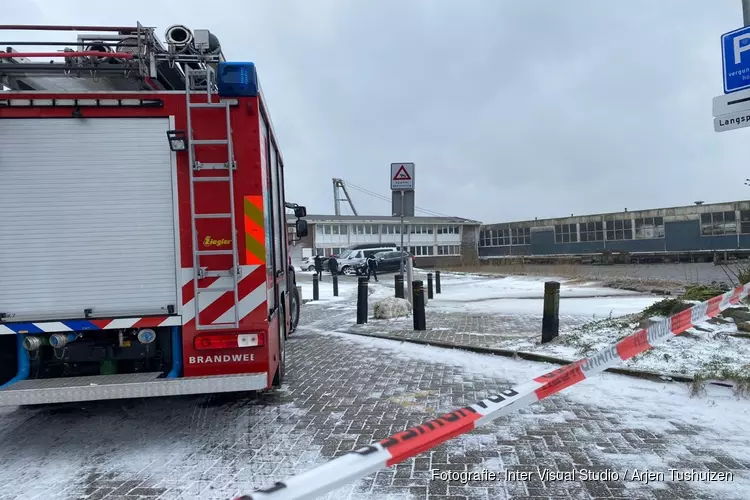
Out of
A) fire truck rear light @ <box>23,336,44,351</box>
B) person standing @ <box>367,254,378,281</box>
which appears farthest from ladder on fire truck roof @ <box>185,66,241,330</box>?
person standing @ <box>367,254,378,281</box>

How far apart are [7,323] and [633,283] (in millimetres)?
16518

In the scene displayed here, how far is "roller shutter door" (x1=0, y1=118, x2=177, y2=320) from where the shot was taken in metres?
4.01

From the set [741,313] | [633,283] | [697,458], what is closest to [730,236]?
[633,283]

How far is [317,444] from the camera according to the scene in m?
4.04

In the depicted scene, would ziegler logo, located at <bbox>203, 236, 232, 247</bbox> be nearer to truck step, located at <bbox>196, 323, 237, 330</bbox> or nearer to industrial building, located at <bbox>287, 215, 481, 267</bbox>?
truck step, located at <bbox>196, 323, 237, 330</bbox>

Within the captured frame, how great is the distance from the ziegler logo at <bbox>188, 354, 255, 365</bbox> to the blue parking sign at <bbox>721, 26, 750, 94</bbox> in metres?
5.19

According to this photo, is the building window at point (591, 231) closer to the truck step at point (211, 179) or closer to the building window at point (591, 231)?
the building window at point (591, 231)

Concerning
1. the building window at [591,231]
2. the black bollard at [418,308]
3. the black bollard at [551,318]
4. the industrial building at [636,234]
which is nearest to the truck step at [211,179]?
the black bollard at [551,318]

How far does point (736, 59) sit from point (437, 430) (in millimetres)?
4784

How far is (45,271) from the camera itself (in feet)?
13.2

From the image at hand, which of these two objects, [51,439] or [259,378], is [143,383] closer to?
[259,378]

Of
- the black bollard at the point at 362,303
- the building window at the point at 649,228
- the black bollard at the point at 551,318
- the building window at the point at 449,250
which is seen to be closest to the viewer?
the black bollard at the point at 551,318

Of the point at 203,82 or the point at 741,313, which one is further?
the point at 741,313

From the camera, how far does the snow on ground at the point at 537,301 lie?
10.5 meters
